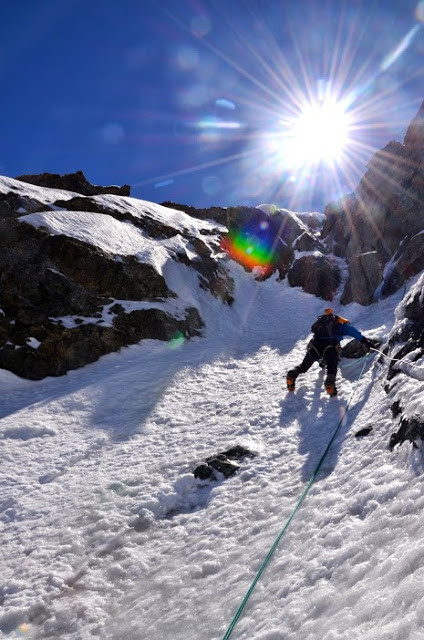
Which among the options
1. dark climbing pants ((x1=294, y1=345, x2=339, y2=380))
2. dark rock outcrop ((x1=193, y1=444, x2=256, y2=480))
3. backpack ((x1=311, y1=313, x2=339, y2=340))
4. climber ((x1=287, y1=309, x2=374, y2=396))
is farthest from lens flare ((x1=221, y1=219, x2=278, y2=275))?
dark rock outcrop ((x1=193, y1=444, x2=256, y2=480))

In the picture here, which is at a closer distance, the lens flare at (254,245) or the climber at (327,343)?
the climber at (327,343)

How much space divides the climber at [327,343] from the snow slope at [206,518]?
1.79 feet

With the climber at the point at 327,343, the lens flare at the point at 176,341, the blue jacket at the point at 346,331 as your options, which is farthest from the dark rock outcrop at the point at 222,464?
the lens flare at the point at 176,341

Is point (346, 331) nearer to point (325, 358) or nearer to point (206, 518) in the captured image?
point (325, 358)

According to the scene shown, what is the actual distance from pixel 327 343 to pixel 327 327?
1.92 feet

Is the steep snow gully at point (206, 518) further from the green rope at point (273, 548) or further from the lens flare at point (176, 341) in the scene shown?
the lens flare at point (176, 341)

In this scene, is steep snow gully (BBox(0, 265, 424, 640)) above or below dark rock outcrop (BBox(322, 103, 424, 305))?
below

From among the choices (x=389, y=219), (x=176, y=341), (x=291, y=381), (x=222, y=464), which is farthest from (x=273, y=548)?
(x=389, y=219)

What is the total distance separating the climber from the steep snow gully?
1.75ft

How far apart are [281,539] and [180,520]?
6.11ft

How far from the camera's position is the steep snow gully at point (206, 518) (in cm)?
366

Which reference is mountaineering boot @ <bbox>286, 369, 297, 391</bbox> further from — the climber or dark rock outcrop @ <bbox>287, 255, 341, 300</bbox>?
dark rock outcrop @ <bbox>287, 255, 341, 300</bbox>

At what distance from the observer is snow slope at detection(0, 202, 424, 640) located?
12.0 feet

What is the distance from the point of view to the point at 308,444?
7.50 m
